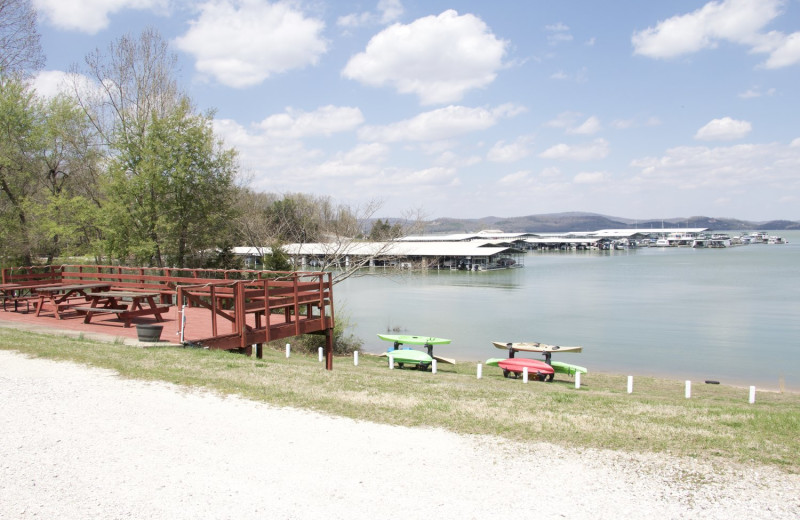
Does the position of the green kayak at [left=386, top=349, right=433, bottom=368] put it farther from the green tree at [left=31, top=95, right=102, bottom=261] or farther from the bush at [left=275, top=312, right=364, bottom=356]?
the green tree at [left=31, top=95, right=102, bottom=261]

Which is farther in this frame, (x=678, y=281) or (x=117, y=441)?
(x=678, y=281)

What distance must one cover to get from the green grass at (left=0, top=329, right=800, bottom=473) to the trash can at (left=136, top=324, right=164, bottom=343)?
723 mm

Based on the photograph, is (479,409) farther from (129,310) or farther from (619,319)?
(619,319)

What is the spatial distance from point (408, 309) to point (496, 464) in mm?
32221

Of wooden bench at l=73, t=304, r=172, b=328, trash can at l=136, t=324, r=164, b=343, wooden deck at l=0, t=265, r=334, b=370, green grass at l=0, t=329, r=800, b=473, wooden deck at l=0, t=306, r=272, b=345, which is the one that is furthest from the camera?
wooden bench at l=73, t=304, r=172, b=328

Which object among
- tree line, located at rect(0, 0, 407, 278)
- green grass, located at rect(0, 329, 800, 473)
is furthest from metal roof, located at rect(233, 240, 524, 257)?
green grass, located at rect(0, 329, 800, 473)

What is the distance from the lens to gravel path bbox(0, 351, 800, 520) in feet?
13.7

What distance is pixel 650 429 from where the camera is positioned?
6309 millimetres

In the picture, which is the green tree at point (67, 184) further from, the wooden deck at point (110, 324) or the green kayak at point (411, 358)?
the green kayak at point (411, 358)

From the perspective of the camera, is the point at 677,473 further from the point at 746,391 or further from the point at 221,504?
the point at 746,391

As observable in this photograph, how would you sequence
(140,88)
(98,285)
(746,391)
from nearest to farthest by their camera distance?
(98,285)
(746,391)
(140,88)

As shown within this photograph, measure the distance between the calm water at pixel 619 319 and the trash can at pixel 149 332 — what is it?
14.0m

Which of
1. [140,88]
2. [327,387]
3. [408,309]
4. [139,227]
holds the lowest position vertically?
[408,309]

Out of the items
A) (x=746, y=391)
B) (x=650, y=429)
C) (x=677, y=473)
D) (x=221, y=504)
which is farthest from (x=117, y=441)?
(x=746, y=391)
